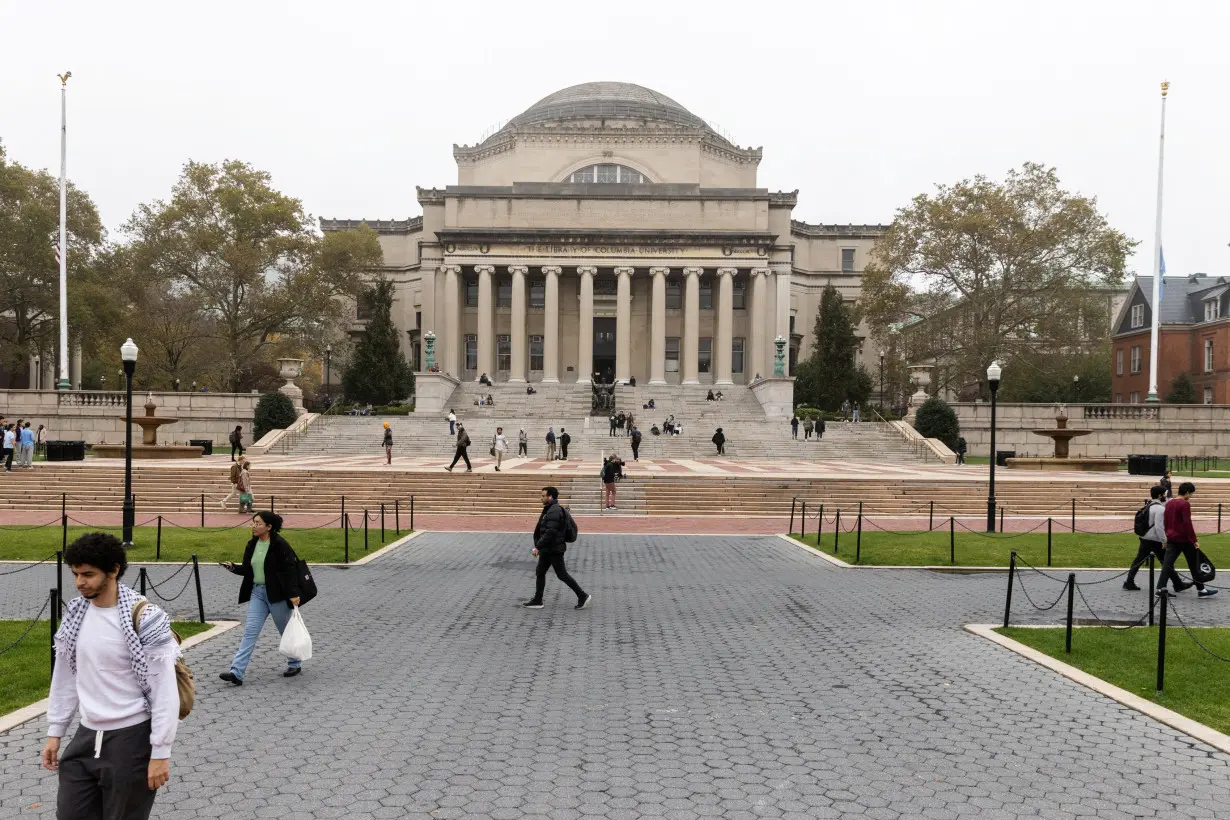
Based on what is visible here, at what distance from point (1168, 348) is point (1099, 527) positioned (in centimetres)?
4888

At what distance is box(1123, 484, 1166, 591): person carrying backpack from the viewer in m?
12.6

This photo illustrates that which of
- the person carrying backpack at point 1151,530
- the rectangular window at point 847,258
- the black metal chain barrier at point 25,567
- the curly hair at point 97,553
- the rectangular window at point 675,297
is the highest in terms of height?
the rectangular window at point 847,258

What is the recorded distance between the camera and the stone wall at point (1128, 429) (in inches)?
1833

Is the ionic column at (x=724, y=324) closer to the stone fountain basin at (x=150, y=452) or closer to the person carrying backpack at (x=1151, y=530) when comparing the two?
the stone fountain basin at (x=150, y=452)

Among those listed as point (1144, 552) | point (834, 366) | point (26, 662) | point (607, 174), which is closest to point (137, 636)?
point (26, 662)

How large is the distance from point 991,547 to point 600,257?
46487mm

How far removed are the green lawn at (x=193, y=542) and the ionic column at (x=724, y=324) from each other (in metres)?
43.6

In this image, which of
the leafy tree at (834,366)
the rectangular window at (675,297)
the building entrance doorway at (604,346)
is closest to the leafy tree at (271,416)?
the building entrance doorway at (604,346)

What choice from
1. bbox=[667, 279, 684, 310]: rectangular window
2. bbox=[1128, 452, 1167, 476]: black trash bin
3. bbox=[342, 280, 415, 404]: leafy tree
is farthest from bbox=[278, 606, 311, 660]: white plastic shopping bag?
bbox=[667, 279, 684, 310]: rectangular window

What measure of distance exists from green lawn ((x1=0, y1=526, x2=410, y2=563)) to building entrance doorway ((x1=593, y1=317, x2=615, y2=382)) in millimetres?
46950

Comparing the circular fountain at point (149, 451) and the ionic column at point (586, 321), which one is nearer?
the circular fountain at point (149, 451)

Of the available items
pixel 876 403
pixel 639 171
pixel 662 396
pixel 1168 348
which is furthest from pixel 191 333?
pixel 1168 348

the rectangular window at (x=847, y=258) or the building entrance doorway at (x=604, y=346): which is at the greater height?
the rectangular window at (x=847, y=258)

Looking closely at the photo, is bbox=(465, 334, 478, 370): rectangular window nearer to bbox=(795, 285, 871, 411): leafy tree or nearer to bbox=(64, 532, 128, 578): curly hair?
bbox=(795, 285, 871, 411): leafy tree
